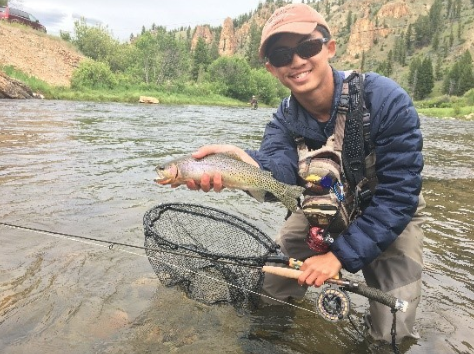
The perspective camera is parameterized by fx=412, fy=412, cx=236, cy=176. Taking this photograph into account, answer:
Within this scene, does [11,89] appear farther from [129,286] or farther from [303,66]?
[303,66]

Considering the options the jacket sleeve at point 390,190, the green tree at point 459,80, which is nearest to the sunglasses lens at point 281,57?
the jacket sleeve at point 390,190

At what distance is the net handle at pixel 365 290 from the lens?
2562mm

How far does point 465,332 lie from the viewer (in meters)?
3.40

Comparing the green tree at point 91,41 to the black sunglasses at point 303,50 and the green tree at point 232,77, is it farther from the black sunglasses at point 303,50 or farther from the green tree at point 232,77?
the black sunglasses at point 303,50

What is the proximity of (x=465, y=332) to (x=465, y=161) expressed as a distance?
33.9 feet

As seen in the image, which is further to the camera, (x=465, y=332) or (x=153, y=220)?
(x=153, y=220)

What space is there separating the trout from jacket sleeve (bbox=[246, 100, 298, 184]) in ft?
0.78

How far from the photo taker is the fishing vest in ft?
9.99

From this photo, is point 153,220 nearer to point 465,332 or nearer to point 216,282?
point 216,282

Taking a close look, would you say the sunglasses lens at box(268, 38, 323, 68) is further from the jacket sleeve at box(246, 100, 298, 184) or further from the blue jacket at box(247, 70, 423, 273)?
the jacket sleeve at box(246, 100, 298, 184)

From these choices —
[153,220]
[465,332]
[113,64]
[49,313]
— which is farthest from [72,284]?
[113,64]

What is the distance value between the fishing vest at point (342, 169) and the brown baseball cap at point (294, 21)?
511 millimetres

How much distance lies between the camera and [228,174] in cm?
307

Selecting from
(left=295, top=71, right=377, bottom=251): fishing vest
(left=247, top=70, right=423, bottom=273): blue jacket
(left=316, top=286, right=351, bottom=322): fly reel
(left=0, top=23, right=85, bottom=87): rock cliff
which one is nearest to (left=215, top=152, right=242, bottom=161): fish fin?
(left=295, top=71, right=377, bottom=251): fishing vest
